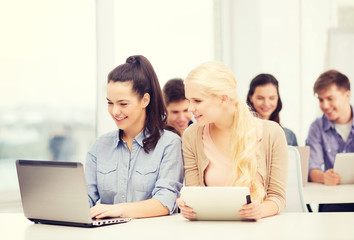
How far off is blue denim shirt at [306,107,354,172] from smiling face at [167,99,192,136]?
948 millimetres

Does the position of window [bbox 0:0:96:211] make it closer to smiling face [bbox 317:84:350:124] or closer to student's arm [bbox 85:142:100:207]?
student's arm [bbox 85:142:100:207]

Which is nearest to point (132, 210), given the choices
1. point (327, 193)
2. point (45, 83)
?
point (327, 193)

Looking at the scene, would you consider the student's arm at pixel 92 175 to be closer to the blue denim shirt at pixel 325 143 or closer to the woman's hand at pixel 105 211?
the woman's hand at pixel 105 211

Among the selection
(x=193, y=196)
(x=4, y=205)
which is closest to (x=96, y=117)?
(x=4, y=205)

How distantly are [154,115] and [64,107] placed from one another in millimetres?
1633

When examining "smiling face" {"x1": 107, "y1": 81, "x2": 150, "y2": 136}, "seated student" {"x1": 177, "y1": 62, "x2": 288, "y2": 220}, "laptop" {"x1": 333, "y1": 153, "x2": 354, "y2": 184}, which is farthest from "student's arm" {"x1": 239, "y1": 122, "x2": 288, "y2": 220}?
"laptop" {"x1": 333, "y1": 153, "x2": 354, "y2": 184}

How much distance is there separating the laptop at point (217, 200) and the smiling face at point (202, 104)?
16.3 inches

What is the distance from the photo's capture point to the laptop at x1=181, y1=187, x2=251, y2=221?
5.58ft

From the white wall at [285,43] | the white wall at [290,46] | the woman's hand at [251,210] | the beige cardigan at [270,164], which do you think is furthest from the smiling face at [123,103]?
the white wall at [290,46]

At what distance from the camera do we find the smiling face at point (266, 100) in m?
3.78

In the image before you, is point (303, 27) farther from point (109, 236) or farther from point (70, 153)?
point (109, 236)

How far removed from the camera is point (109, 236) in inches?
63.7

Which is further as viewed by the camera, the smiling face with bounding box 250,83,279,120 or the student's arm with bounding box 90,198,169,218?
the smiling face with bounding box 250,83,279,120

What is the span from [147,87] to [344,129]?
1942 mm
